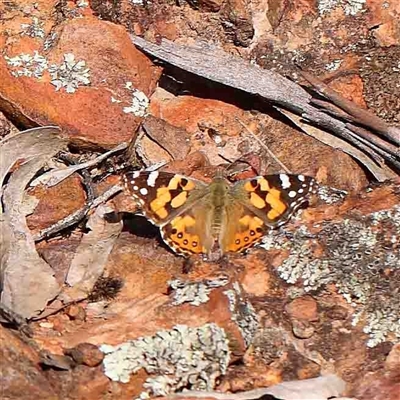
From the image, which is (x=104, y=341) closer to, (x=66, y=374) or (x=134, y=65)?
(x=66, y=374)

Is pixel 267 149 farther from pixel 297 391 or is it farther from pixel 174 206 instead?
pixel 297 391

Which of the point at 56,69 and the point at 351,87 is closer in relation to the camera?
the point at 56,69

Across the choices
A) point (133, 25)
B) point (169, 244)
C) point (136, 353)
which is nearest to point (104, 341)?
point (136, 353)

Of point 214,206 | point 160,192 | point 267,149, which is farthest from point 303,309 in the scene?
point 267,149

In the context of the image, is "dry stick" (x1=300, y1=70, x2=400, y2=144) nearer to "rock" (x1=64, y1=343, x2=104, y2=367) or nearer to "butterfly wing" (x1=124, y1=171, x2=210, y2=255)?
"butterfly wing" (x1=124, y1=171, x2=210, y2=255)

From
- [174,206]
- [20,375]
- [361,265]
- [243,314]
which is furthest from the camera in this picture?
[174,206]

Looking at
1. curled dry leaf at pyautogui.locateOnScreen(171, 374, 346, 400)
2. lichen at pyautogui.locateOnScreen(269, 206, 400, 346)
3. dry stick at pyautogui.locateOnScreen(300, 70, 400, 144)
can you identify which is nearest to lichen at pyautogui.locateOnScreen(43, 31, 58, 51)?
dry stick at pyautogui.locateOnScreen(300, 70, 400, 144)
